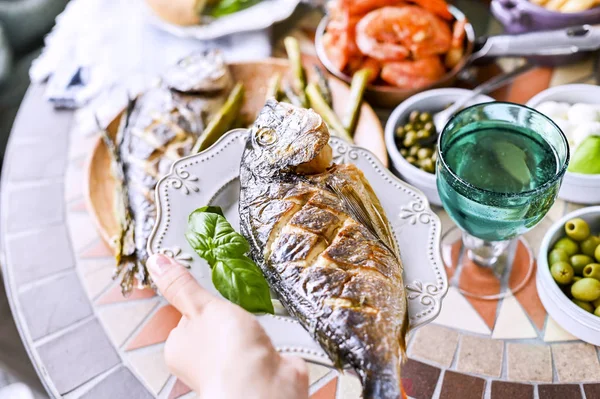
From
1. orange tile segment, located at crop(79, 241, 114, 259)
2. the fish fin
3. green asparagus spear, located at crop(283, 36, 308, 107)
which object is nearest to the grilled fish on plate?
orange tile segment, located at crop(79, 241, 114, 259)

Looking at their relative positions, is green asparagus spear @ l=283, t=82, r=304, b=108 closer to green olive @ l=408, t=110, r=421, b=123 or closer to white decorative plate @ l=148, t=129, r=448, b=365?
green olive @ l=408, t=110, r=421, b=123

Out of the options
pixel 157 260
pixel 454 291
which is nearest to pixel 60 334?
pixel 157 260

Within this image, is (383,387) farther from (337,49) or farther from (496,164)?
(337,49)

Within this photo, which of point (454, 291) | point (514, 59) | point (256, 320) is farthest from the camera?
point (514, 59)

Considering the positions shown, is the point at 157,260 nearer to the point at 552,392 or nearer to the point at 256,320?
the point at 256,320

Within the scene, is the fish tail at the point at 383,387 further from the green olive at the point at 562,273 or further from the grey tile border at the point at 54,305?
the grey tile border at the point at 54,305

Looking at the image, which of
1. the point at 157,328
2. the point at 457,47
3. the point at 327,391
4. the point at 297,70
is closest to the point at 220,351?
the point at 327,391

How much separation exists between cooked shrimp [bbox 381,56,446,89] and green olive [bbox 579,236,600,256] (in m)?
0.68

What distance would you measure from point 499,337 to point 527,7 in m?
1.08

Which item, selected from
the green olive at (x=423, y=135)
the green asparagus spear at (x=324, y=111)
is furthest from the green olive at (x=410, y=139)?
the green asparagus spear at (x=324, y=111)

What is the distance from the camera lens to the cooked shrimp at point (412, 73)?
1.68 metres

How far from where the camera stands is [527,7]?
5.65 ft

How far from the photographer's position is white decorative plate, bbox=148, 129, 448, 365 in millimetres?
954


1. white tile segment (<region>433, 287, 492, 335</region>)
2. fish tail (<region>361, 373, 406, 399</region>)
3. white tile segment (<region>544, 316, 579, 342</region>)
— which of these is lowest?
white tile segment (<region>544, 316, 579, 342</region>)
